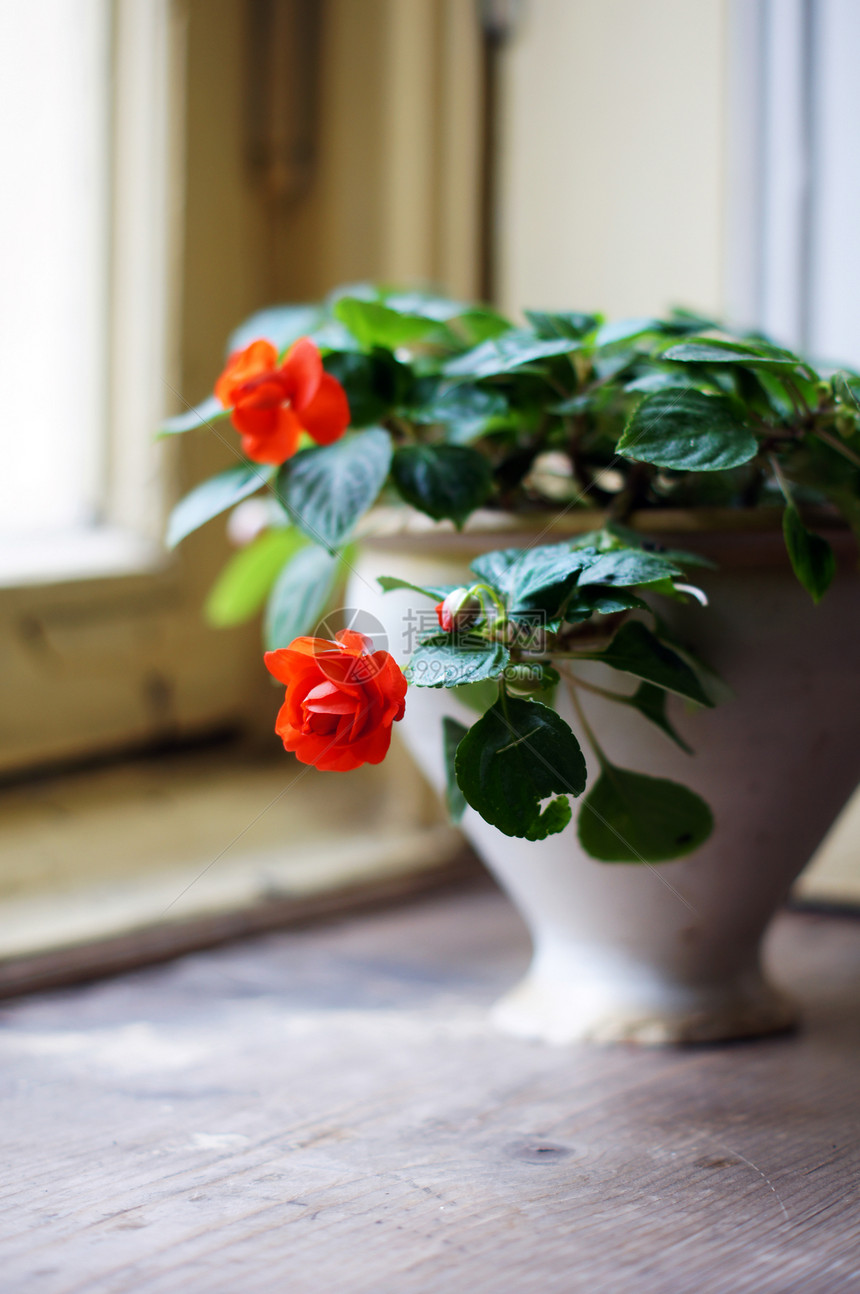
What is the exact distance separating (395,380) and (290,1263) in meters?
0.34

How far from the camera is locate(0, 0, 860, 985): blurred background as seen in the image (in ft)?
2.43

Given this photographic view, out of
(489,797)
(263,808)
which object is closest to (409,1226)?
(489,797)

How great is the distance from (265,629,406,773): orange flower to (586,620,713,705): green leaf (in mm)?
95

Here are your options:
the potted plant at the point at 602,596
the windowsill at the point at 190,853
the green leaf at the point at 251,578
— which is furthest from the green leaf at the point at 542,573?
the windowsill at the point at 190,853

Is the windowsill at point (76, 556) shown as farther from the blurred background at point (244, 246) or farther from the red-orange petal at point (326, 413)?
the red-orange petal at point (326, 413)

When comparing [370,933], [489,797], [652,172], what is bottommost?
[370,933]

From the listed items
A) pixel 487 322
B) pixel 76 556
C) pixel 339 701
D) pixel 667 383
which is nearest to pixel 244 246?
pixel 76 556

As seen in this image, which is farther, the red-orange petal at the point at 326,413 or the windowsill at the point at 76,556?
the windowsill at the point at 76,556

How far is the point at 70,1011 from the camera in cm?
58

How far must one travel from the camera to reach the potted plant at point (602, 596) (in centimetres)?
41

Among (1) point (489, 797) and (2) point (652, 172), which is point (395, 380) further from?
(2) point (652, 172)

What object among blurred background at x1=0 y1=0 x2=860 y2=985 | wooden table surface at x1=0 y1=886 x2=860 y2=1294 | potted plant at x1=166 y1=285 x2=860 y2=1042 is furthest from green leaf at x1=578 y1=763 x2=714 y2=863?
blurred background at x1=0 y1=0 x2=860 y2=985

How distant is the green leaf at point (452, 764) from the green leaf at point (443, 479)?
0.27 feet

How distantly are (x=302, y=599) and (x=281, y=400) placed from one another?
4.0 inches
